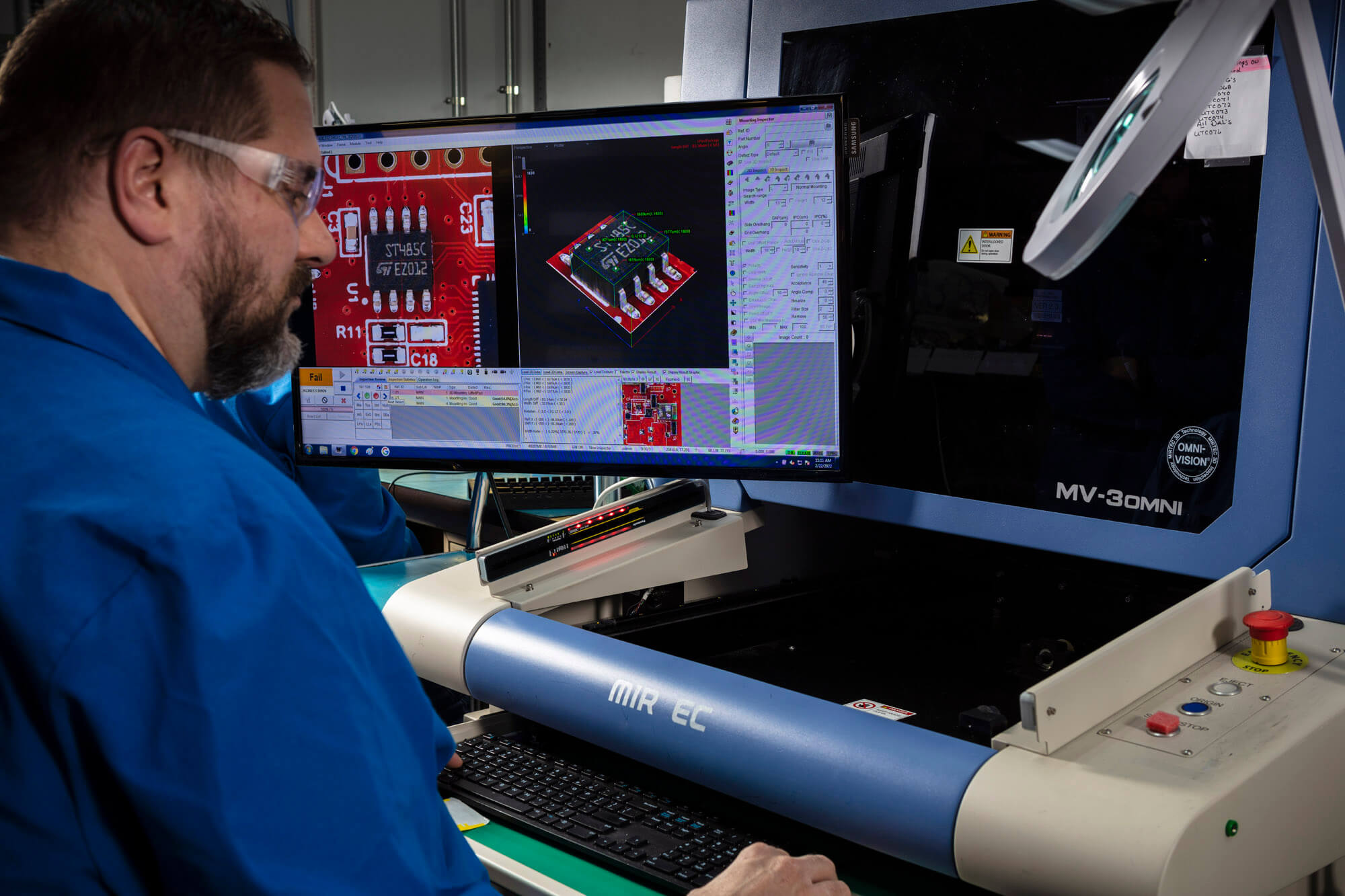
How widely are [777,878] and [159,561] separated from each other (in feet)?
1.65

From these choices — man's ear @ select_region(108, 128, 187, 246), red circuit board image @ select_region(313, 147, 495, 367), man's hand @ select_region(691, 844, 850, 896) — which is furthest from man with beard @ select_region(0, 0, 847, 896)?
red circuit board image @ select_region(313, 147, 495, 367)

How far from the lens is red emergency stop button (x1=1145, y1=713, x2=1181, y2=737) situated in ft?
2.76

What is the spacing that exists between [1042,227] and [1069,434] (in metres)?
0.47

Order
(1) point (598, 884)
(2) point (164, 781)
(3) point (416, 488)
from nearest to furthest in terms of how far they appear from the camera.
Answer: (2) point (164, 781), (1) point (598, 884), (3) point (416, 488)

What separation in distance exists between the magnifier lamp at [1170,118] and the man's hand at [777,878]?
471 millimetres

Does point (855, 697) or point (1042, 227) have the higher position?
point (1042, 227)

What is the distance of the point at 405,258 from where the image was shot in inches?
53.7

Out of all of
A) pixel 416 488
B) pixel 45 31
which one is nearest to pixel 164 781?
pixel 45 31

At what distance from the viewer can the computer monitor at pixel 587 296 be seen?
1209mm

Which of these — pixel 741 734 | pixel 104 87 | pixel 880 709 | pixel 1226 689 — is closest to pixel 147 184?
pixel 104 87

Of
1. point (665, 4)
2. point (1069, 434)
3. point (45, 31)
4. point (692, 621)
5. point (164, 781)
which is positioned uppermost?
point (665, 4)

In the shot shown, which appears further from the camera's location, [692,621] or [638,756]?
[692,621]

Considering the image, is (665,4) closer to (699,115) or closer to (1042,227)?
(699,115)

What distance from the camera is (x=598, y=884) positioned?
0.93 meters
